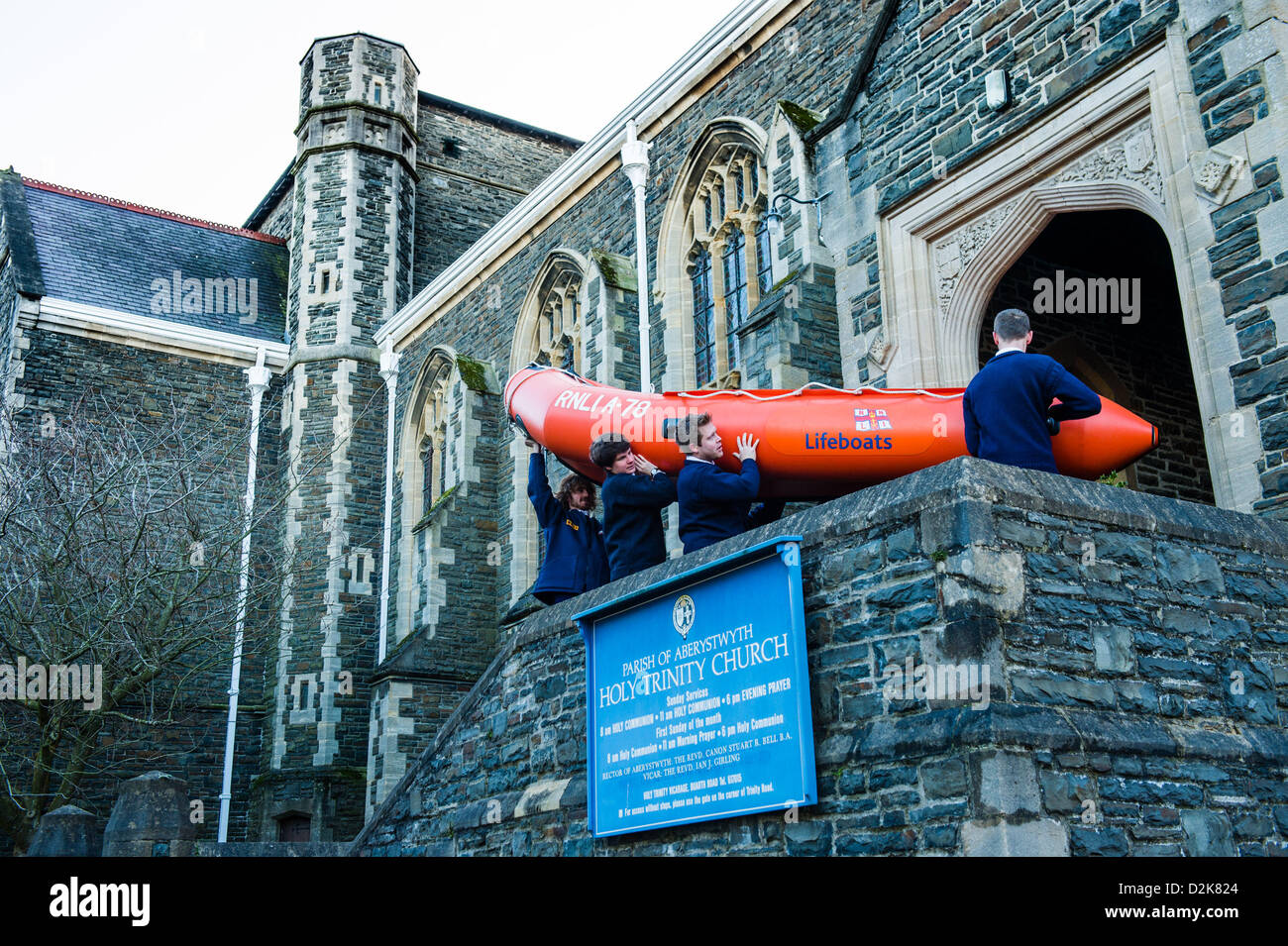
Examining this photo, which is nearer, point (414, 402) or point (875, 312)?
point (875, 312)

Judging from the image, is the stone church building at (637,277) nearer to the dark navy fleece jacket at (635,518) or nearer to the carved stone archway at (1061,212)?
the carved stone archway at (1061,212)

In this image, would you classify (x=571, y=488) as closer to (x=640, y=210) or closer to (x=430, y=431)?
(x=640, y=210)

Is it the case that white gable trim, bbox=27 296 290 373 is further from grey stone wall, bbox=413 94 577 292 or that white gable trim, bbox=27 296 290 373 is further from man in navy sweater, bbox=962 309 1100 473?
man in navy sweater, bbox=962 309 1100 473

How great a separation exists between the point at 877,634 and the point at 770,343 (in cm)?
624

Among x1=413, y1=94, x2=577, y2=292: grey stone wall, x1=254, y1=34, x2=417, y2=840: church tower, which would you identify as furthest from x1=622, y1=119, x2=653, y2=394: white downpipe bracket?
x1=413, y1=94, x2=577, y2=292: grey stone wall

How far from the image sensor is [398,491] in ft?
70.7

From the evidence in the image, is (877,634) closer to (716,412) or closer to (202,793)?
(716,412)

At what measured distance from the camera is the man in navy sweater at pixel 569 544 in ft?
28.2

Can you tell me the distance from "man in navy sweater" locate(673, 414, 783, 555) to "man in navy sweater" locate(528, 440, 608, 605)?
4.64 feet

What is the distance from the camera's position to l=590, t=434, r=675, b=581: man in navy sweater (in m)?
7.74

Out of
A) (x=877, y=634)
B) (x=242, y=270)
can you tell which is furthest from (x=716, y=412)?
(x=242, y=270)

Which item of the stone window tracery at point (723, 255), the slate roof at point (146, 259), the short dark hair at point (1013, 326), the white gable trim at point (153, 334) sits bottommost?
the short dark hair at point (1013, 326)

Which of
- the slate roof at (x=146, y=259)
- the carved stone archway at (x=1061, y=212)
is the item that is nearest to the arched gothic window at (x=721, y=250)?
the carved stone archway at (x=1061, y=212)

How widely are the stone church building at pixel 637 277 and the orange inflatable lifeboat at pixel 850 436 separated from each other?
85 cm
